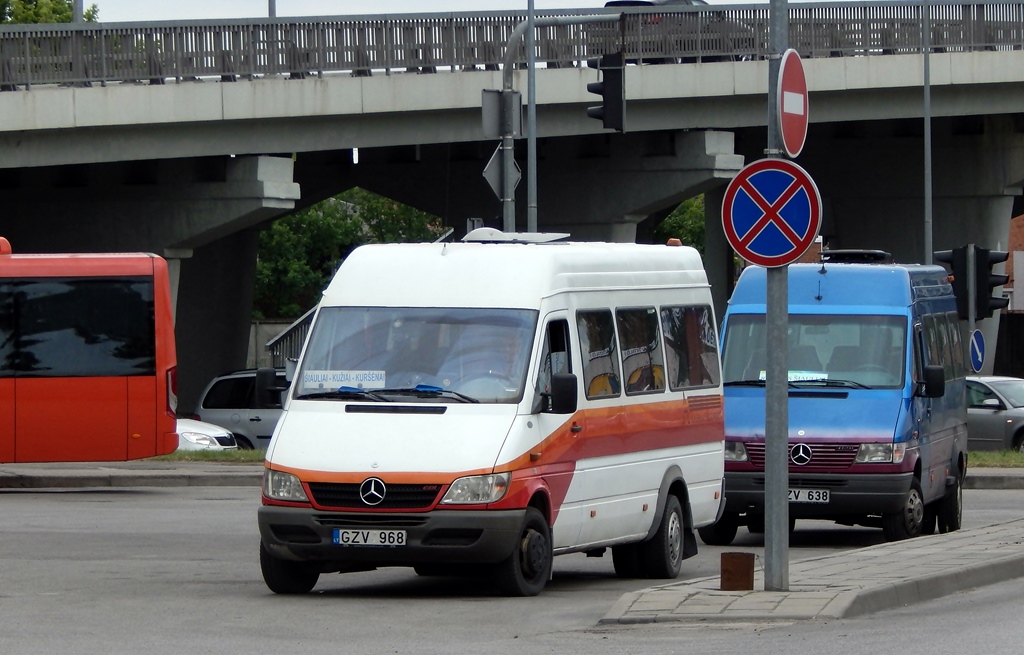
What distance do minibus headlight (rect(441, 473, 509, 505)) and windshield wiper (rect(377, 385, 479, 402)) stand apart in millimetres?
634

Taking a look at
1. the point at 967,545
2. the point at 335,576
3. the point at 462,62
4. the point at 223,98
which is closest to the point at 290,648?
the point at 335,576

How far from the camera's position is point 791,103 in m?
10.7

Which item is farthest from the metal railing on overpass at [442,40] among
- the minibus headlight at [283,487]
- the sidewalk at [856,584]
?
the minibus headlight at [283,487]

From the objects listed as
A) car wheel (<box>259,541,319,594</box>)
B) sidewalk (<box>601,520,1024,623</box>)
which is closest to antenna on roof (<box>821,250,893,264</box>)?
sidewalk (<box>601,520,1024,623</box>)

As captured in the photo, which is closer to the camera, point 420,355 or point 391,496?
point 391,496

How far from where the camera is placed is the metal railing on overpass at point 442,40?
29.8 meters

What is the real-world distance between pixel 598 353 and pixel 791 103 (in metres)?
2.56

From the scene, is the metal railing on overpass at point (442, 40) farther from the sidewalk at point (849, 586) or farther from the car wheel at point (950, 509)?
the sidewalk at point (849, 586)

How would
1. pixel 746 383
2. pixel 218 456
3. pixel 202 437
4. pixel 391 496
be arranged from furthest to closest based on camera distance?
pixel 202 437
pixel 218 456
pixel 746 383
pixel 391 496

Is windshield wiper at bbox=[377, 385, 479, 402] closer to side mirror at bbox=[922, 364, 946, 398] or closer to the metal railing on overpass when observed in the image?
side mirror at bbox=[922, 364, 946, 398]

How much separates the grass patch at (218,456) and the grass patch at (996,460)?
372 inches

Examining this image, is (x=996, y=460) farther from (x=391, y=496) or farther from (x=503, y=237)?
(x=391, y=496)

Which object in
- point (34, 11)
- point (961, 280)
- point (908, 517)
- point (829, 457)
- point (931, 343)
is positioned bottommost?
point (908, 517)

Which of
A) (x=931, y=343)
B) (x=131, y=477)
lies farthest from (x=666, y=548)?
(x=131, y=477)
